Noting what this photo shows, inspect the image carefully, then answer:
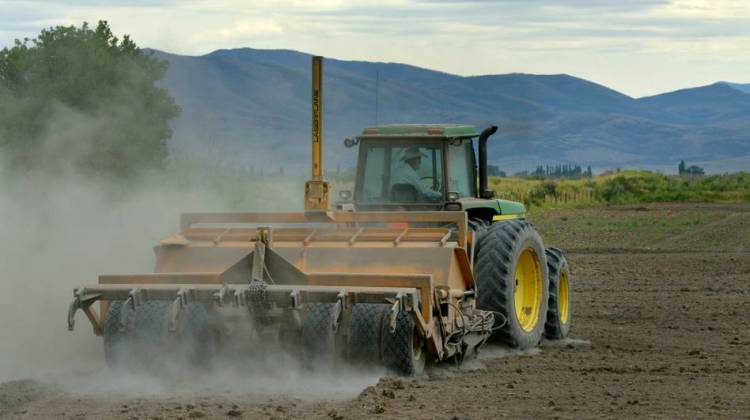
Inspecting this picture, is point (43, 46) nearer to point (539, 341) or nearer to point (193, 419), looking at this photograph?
point (539, 341)

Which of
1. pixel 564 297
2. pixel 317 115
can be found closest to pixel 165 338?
pixel 317 115

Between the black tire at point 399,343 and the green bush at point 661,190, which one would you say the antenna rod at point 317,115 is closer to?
the black tire at point 399,343

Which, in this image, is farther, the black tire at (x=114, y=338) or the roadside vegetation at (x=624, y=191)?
the roadside vegetation at (x=624, y=191)

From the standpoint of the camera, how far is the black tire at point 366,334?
12.0 metres

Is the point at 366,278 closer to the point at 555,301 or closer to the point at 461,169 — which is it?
the point at 461,169

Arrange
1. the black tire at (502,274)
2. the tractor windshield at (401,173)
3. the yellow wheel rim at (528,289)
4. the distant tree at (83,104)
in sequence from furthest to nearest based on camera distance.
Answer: the distant tree at (83,104) → the yellow wheel rim at (528,289) → the tractor windshield at (401,173) → the black tire at (502,274)

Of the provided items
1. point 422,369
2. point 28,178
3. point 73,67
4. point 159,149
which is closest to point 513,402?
point 422,369

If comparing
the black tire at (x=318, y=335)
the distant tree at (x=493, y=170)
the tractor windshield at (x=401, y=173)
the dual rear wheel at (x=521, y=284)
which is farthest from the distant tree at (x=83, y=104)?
the black tire at (x=318, y=335)

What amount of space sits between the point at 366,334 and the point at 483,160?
13.7ft

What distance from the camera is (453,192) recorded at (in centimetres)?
1502

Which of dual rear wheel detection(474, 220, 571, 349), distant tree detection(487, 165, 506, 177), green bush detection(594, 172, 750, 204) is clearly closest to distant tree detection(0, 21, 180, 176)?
distant tree detection(487, 165, 506, 177)

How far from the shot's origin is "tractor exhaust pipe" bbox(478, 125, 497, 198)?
15.4 metres

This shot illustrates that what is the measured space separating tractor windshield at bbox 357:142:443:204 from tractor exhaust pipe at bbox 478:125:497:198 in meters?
0.56

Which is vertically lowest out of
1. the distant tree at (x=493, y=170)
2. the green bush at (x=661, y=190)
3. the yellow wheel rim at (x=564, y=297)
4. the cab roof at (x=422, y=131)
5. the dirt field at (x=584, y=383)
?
the dirt field at (x=584, y=383)
